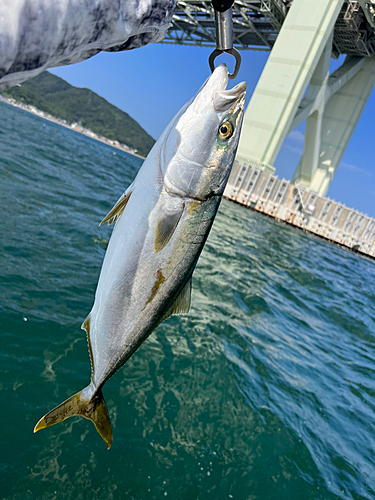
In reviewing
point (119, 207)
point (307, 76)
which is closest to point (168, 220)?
point (119, 207)

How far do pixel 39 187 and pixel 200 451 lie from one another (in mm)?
9464

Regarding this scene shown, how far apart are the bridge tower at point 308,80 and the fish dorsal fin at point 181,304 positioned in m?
31.8

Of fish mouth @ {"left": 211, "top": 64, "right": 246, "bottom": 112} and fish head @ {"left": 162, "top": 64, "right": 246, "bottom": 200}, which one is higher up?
fish mouth @ {"left": 211, "top": 64, "right": 246, "bottom": 112}

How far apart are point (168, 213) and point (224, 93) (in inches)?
30.8

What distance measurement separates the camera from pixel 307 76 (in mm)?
31453

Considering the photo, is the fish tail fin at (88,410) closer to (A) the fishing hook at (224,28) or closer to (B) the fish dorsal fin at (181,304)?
(B) the fish dorsal fin at (181,304)

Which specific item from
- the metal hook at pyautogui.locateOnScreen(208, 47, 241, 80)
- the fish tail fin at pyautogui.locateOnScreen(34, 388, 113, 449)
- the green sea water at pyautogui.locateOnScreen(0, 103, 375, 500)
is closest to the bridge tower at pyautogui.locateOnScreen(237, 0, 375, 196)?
the green sea water at pyautogui.locateOnScreen(0, 103, 375, 500)

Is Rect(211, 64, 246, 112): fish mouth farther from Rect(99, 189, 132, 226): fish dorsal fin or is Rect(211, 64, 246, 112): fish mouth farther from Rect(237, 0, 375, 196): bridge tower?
Rect(237, 0, 375, 196): bridge tower

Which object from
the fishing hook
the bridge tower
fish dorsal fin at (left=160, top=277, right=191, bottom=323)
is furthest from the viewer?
the bridge tower

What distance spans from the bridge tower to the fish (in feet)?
104

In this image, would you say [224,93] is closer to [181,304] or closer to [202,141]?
[202,141]

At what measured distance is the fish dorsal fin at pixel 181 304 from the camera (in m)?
2.53

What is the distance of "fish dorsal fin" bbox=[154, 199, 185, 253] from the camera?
2.26m

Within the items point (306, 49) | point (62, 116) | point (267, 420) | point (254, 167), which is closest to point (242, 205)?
point (254, 167)
